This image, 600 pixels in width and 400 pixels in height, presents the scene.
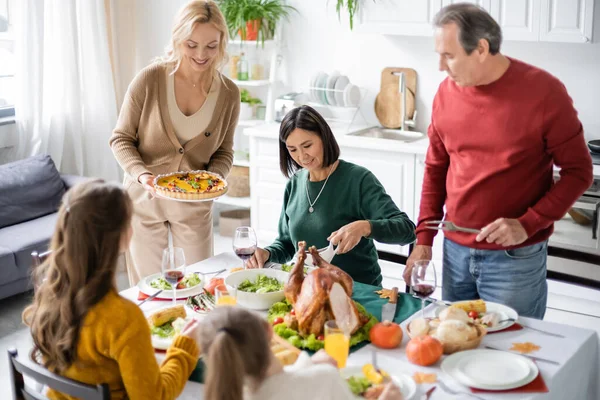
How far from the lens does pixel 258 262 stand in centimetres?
255

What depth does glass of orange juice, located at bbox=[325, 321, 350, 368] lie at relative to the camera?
1.83m

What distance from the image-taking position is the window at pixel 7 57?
4.95 m

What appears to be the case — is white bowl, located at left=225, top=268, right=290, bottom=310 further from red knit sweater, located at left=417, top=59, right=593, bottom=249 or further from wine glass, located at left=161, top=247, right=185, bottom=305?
red knit sweater, located at left=417, top=59, right=593, bottom=249

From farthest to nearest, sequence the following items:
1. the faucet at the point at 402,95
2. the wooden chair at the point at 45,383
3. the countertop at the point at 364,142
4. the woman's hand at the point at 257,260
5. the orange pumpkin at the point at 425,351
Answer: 1. the faucet at the point at 402,95
2. the countertop at the point at 364,142
3. the woman's hand at the point at 257,260
4. the orange pumpkin at the point at 425,351
5. the wooden chair at the point at 45,383

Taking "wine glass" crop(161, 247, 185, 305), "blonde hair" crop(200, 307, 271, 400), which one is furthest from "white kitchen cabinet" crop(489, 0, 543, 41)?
"blonde hair" crop(200, 307, 271, 400)

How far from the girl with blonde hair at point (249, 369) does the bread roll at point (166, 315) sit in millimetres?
604

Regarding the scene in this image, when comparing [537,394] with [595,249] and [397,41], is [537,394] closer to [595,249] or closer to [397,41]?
[595,249]

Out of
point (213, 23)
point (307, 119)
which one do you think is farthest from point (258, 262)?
point (213, 23)

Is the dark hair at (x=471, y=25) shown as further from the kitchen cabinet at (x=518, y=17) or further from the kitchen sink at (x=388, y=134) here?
the kitchen sink at (x=388, y=134)

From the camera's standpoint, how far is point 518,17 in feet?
13.3

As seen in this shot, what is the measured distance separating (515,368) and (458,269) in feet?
2.05

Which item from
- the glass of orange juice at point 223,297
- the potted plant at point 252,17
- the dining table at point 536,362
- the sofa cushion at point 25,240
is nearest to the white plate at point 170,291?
the dining table at point 536,362

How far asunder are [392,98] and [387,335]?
3034 millimetres

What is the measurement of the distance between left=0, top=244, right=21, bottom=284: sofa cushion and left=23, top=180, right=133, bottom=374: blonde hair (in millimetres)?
2327
